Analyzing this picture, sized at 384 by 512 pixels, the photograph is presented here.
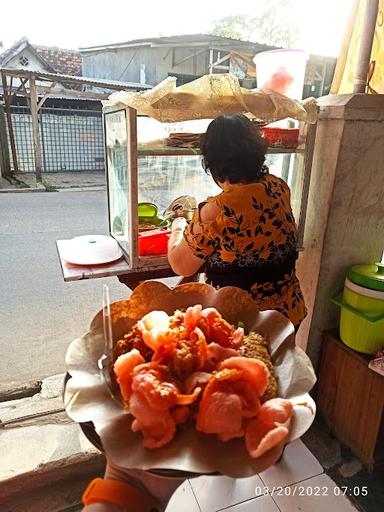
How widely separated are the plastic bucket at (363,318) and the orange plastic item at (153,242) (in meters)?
1.20

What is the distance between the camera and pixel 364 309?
236cm

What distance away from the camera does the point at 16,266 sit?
551 centimetres

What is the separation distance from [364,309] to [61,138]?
13885 millimetres

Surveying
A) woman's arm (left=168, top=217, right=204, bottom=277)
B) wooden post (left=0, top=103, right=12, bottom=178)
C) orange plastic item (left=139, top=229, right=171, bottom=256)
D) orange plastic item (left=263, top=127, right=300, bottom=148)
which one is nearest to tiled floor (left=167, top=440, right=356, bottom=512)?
woman's arm (left=168, top=217, right=204, bottom=277)

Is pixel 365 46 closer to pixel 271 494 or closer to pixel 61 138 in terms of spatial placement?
pixel 271 494

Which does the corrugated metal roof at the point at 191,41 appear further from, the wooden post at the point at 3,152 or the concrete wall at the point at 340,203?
the concrete wall at the point at 340,203

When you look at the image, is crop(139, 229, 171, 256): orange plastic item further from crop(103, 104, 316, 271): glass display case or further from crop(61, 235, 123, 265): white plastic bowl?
crop(61, 235, 123, 265): white plastic bowl

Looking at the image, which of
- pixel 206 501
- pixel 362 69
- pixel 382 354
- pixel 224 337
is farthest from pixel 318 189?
pixel 206 501

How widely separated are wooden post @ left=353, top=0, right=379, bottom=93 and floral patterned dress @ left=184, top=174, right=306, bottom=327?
107 centimetres

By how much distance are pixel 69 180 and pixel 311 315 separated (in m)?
11.9

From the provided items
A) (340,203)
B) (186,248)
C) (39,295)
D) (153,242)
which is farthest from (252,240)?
Result: (39,295)

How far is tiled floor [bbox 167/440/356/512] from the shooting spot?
194cm

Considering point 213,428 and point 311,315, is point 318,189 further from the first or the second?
point 213,428

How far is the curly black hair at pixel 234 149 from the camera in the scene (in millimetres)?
1687
